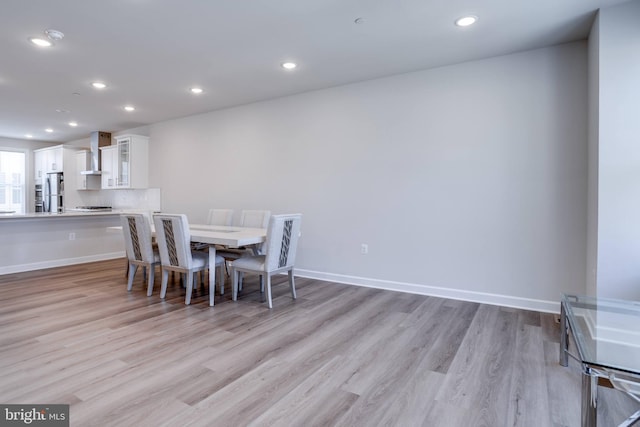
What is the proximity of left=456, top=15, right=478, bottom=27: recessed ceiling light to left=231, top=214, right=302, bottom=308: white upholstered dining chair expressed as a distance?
235cm

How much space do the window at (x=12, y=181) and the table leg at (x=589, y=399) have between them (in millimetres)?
11135

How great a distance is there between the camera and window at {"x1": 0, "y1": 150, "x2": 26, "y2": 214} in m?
8.22

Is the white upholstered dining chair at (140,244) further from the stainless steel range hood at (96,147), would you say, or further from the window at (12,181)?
the window at (12,181)

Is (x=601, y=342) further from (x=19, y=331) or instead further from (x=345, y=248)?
(x=19, y=331)

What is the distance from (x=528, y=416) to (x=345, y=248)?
2945 millimetres

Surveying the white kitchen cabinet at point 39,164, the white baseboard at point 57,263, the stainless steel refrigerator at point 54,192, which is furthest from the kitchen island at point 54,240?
the white kitchen cabinet at point 39,164

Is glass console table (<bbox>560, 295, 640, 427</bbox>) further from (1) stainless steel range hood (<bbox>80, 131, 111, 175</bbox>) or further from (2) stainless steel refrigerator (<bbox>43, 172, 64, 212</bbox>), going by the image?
(2) stainless steel refrigerator (<bbox>43, 172, 64, 212</bbox>)

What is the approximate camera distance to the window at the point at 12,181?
8.22 m

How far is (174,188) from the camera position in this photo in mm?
6445

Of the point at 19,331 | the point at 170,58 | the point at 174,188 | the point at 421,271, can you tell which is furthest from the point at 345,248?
the point at 174,188

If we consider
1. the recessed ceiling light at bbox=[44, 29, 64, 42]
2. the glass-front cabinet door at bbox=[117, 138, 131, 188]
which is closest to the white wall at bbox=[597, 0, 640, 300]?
the recessed ceiling light at bbox=[44, 29, 64, 42]

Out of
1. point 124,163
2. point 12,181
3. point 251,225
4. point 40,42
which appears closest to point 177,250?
Answer: point 251,225

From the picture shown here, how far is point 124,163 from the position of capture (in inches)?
268

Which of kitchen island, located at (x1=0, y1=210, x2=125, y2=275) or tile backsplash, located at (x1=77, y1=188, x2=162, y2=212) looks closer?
kitchen island, located at (x1=0, y1=210, x2=125, y2=275)
